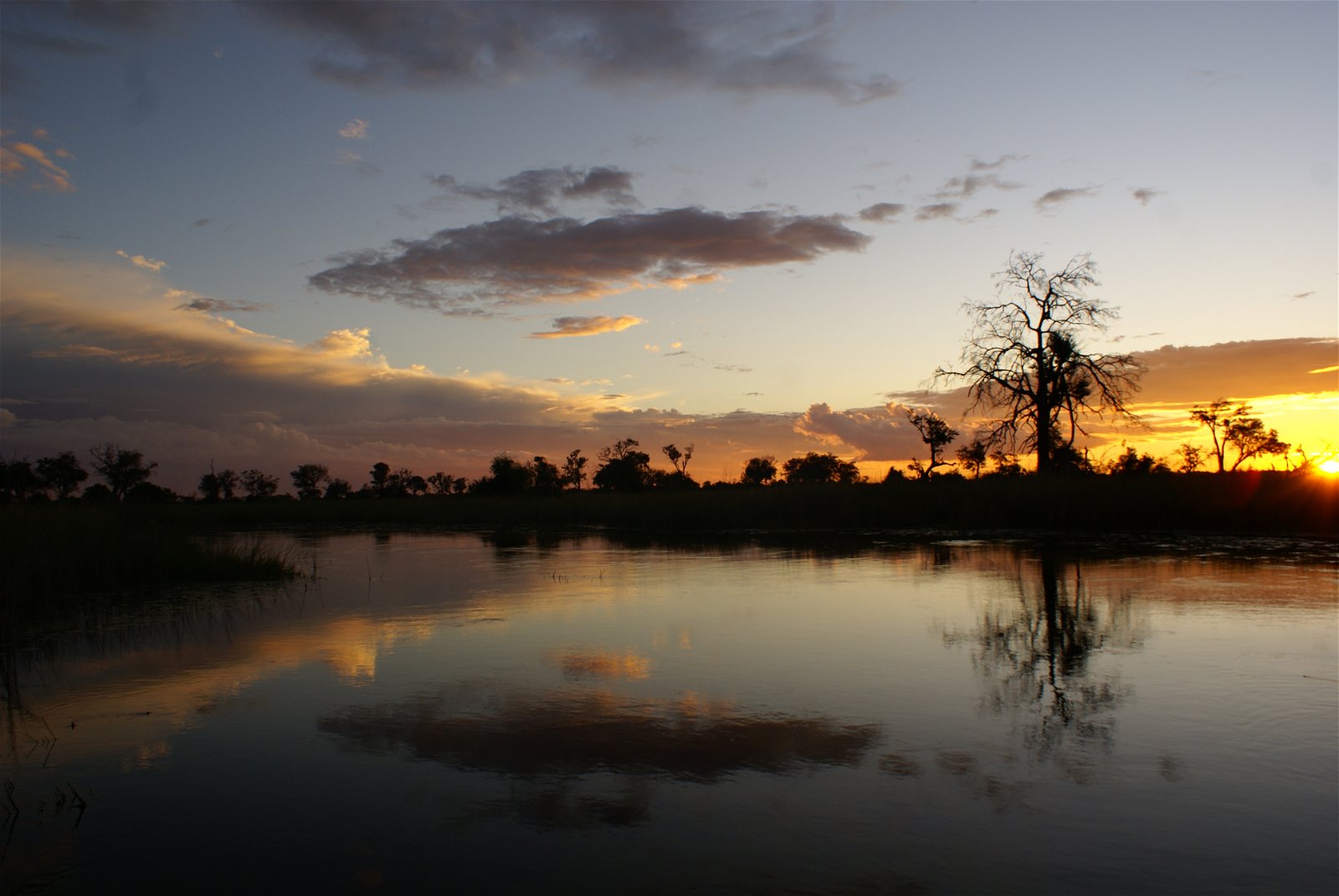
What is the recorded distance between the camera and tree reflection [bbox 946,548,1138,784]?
195 inches

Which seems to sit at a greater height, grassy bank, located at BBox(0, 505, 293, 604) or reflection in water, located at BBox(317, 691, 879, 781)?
grassy bank, located at BBox(0, 505, 293, 604)

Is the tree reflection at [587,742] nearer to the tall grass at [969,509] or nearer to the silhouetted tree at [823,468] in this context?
the tall grass at [969,509]

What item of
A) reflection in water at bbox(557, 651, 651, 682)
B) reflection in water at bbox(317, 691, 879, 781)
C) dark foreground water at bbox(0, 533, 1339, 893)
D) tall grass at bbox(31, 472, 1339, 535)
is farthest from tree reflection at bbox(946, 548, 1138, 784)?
tall grass at bbox(31, 472, 1339, 535)

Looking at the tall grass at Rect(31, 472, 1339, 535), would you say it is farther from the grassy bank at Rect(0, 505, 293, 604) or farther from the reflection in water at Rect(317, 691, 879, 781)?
the reflection in water at Rect(317, 691, 879, 781)

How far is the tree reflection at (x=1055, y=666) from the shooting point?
195 inches

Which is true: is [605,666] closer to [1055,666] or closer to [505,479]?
[1055,666]

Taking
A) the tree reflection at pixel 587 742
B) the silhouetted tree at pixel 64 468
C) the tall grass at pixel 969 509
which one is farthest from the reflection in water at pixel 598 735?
the silhouetted tree at pixel 64 468

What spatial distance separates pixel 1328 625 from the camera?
8.05 meters

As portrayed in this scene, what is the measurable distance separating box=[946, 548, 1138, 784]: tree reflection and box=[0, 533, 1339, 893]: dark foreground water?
0.04m

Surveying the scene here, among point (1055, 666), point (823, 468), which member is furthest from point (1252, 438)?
point (1055, 666)

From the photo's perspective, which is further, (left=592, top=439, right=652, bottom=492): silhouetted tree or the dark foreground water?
(left=592, top=439, right=652, bottom=492): silhouetted tree

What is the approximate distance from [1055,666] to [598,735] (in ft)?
12.5

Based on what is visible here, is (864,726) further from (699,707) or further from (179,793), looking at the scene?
(179,793)

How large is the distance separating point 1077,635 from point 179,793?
23.6 feet
